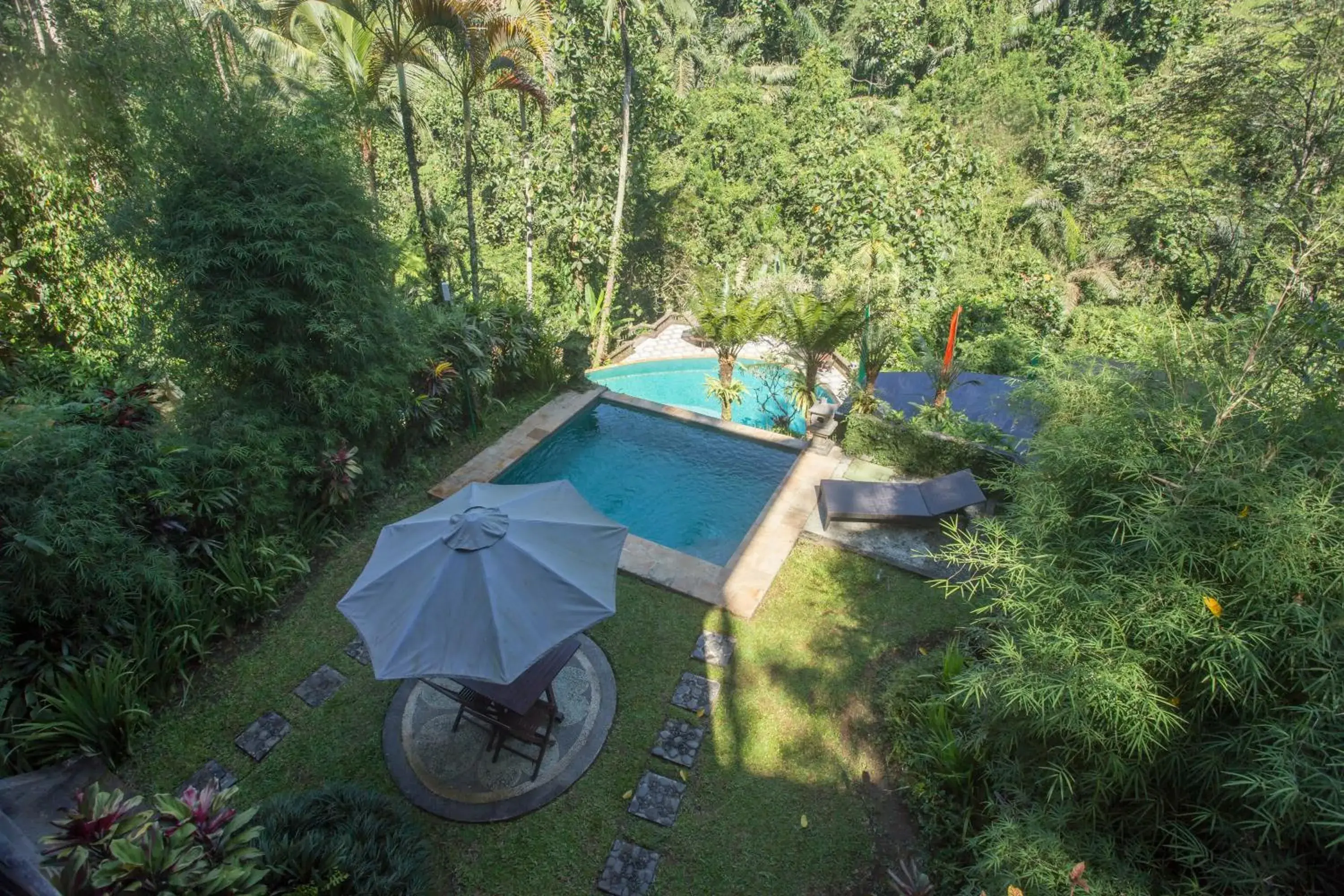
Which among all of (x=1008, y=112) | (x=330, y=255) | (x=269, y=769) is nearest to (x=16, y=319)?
(x=330, y=255)

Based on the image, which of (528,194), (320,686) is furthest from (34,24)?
(320,686)

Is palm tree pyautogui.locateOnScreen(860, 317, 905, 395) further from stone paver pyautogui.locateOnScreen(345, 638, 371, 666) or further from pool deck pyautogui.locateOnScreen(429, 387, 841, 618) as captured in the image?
stone paver pyautogui.locateOnScreen(345, 638, 371, 666)

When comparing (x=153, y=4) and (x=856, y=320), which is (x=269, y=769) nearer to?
(x=153, y=4)

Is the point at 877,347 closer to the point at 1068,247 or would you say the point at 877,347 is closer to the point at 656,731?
the point at 656,731

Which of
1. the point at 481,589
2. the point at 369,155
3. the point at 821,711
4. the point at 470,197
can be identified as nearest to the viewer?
the point at 481,589

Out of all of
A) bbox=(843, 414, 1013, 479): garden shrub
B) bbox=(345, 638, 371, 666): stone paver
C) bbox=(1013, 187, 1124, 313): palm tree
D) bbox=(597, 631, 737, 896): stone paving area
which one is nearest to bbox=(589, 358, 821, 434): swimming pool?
bbox=(843, 414, 1013, 479): garden shrub

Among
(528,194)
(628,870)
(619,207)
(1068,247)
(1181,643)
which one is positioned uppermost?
(528,194)

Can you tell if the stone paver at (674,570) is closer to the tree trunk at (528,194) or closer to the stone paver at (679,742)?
the stone paver at (679,742)

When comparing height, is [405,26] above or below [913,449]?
above
